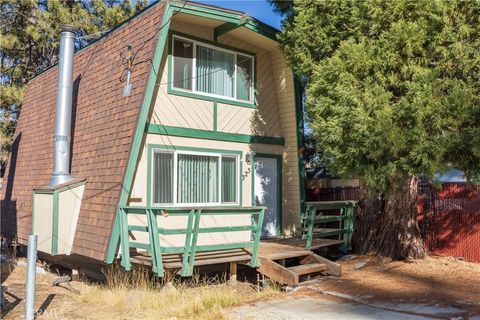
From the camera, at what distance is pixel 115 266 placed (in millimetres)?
8383

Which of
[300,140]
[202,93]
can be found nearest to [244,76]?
[202,93]

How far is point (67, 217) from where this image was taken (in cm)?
861

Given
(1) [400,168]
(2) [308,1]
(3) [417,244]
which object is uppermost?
(2) [308,1]

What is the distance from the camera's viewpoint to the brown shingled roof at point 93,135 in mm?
8172

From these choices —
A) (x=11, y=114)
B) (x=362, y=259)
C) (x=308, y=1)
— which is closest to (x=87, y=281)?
(x=362, y=259)

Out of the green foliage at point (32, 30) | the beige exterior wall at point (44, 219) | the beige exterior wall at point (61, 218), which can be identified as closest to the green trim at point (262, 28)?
the beige exterior wall at point (61, 218)

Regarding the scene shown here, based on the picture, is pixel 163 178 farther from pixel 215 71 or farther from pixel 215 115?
pixel 215 71

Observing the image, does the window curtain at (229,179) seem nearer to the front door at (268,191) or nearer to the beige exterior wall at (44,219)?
the front door at (268,191)

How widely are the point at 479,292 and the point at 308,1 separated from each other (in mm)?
6069

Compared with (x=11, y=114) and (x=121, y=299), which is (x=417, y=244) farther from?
(x=11, y=114)

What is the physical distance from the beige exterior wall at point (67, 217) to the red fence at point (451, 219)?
7621 mm

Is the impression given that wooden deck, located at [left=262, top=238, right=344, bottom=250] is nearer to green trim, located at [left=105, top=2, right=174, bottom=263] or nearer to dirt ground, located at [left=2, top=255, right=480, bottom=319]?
dirt ground, located at [left=2, top=255, right=480, bottom=319]

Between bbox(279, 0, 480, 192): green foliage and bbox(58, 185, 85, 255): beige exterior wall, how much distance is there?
482cm

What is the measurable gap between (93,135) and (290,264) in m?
5.03
